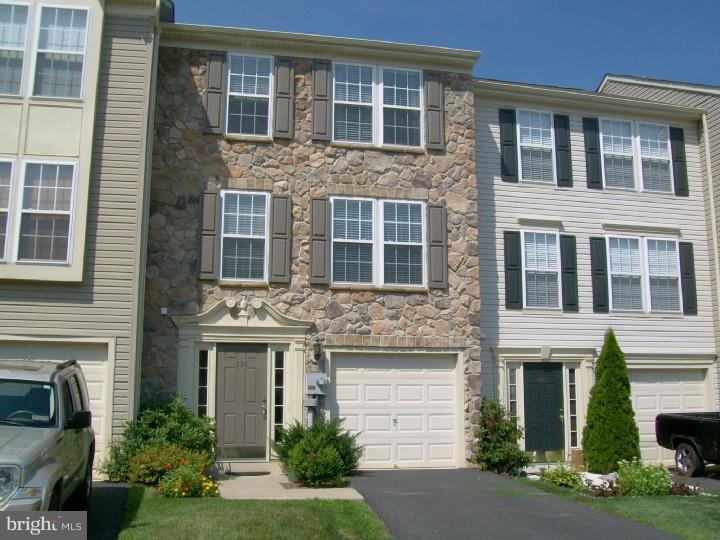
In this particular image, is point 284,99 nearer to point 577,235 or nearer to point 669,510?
point 577,235

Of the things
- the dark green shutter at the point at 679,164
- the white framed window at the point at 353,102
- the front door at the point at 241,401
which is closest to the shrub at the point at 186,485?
the front door at the point at 241,401

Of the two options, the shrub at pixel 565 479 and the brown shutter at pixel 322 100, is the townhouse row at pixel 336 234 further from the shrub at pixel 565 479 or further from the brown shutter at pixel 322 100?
the shrub at pixel 565 479

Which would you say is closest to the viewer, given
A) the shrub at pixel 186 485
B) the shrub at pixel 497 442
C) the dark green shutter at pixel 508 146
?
the shrub at pixel 186 485

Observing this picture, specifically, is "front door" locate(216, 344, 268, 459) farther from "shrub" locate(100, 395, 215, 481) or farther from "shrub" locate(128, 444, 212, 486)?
"shrub" locate(128, 444, 212, 486)

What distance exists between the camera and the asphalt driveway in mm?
9195

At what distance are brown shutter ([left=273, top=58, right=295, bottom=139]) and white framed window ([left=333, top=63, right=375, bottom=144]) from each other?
86 cm

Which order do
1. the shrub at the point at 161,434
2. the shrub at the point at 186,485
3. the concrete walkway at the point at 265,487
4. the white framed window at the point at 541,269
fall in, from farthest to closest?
the white framed window at the point at 541,269 → the shrub at the point at 161,434 → the concrete walkway at the point at 265,487 → the shrub at the point at 186,485

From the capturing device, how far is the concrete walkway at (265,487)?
36.3 ft

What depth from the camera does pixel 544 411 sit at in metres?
15.8

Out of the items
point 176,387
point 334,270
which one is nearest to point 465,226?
point 334,270

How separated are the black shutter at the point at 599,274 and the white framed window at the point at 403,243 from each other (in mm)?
4212

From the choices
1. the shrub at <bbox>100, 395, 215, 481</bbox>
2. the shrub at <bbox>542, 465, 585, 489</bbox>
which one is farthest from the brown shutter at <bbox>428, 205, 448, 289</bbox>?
the shrub at <bbox>100, 395, 215, 481</bbox>

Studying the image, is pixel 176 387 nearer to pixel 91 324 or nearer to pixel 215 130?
pixel 91 324

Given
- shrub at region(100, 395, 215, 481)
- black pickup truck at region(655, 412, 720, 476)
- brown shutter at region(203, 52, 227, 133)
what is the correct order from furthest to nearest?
brown shutter at region(203, 52, 227, 133) < black pickup truck at region(655, 412, 720, 476) < shrub at region(100, 395, 215, 481)
